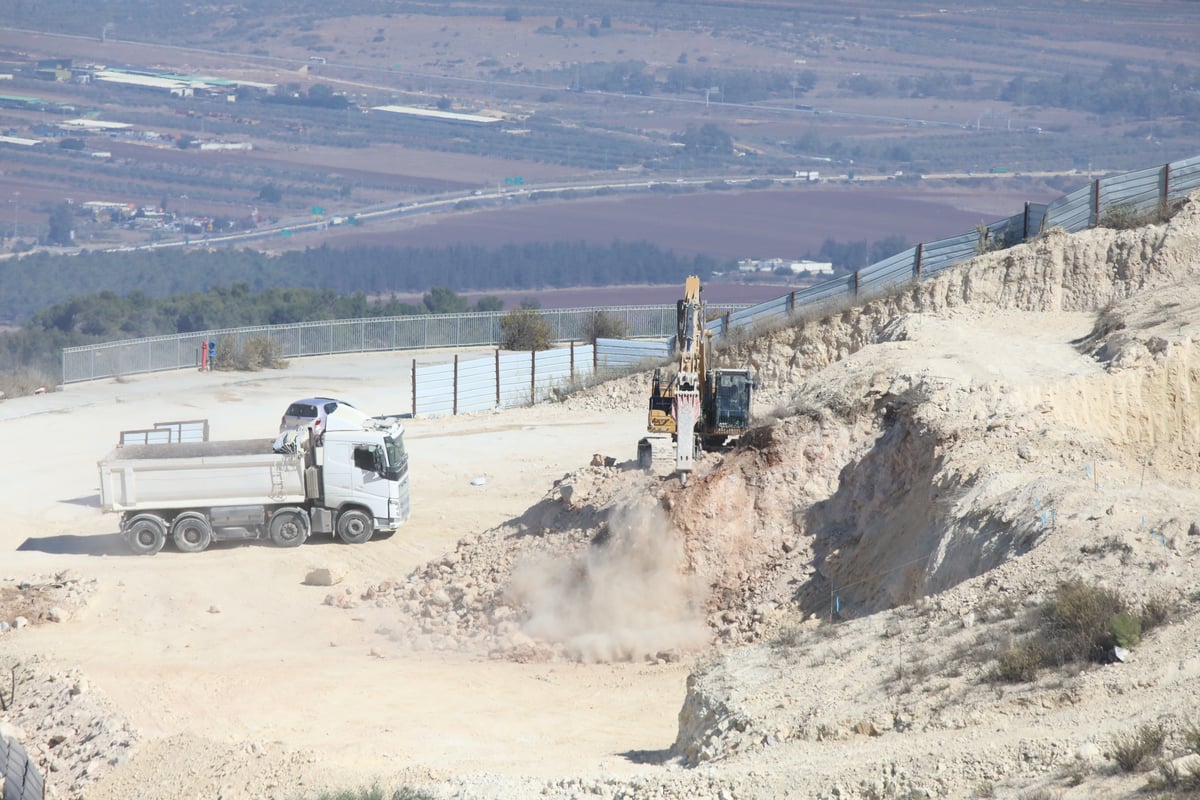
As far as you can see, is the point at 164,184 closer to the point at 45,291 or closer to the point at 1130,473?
the point at 45,291

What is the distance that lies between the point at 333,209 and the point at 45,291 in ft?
A: 158

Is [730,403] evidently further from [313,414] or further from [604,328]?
[604,328]

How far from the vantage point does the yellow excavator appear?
2666cm

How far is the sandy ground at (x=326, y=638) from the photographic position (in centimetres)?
1900

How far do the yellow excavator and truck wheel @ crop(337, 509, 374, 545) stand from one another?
585 centimetres

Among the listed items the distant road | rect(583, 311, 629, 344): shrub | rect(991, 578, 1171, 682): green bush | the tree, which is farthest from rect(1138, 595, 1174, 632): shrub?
the tree

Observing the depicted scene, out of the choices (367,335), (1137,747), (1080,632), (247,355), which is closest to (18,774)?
A: (1080,632)

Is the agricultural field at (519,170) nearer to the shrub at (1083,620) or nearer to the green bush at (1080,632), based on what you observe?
the shrub at (1083,620)

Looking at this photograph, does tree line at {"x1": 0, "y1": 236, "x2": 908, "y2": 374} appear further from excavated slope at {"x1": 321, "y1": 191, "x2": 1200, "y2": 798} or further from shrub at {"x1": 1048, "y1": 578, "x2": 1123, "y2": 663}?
shrub at {"x1": 1048, "y1": 578, "x2": 1123, "y2": 663}

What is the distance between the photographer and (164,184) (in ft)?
554

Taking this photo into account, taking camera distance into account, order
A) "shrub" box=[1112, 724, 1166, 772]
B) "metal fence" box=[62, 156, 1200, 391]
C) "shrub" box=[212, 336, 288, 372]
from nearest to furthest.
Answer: "shrub" box=[1112, 724, 1166, 772], "metal fence" box=[62, 156, 1200, 391], "shrub" box=[212, 336, 288, 372]

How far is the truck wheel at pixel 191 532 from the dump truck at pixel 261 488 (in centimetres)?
2

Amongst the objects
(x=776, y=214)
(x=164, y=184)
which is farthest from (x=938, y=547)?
(x=164, y=184)

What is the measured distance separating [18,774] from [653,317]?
4614 cm
